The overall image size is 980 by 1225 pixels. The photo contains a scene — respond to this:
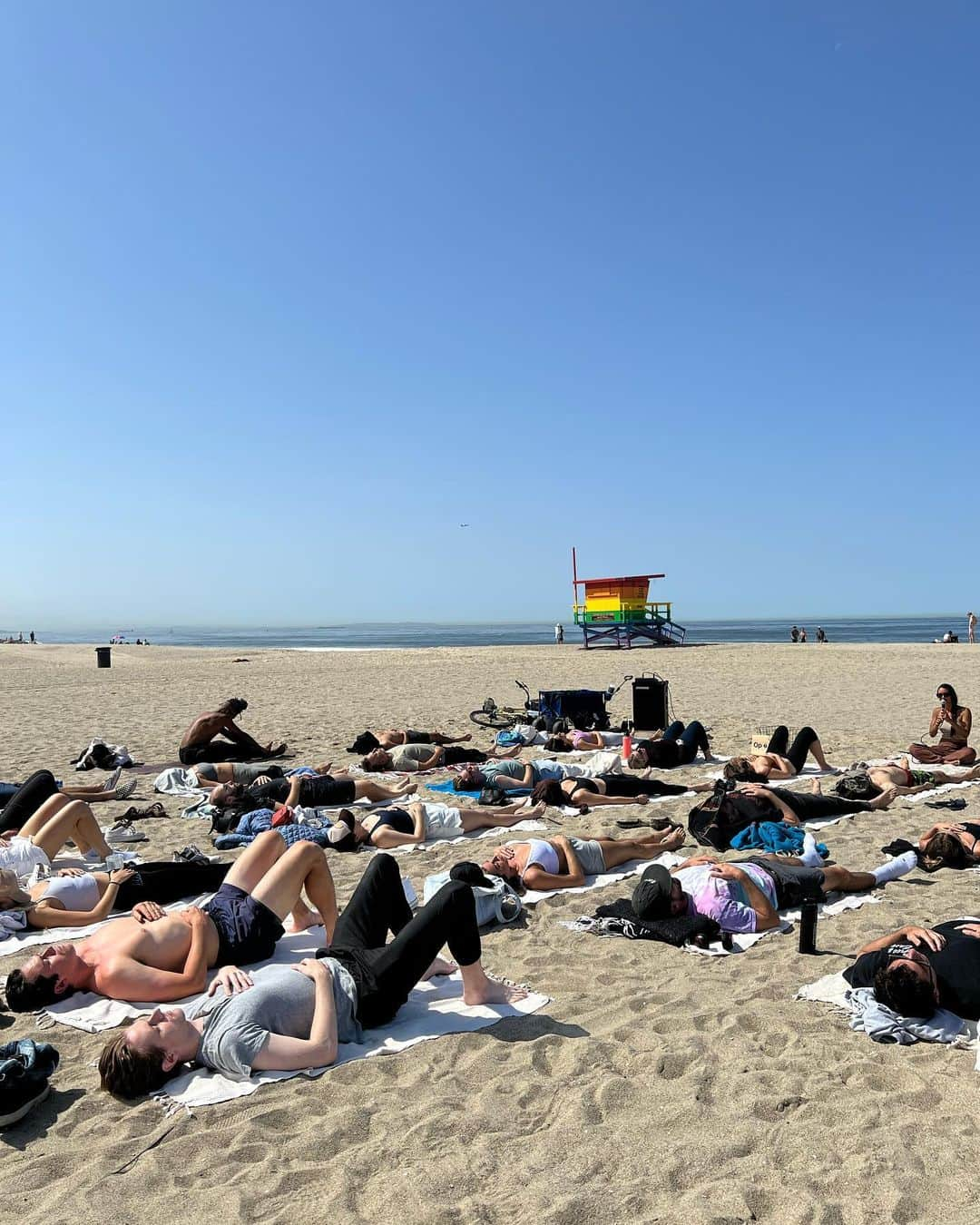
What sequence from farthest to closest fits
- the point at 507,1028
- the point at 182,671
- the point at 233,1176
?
1. the point at 182,671
2. the point at 507,1028
3. the point at 233,1176

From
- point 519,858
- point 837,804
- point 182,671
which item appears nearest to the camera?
point 519,858

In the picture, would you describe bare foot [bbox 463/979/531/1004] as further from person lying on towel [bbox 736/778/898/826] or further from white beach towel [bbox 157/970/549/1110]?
person lying on towel [bbox 736/778/898/826]

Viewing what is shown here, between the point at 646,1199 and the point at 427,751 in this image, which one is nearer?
the point at 646,1199

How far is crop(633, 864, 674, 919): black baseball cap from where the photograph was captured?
5.16 m

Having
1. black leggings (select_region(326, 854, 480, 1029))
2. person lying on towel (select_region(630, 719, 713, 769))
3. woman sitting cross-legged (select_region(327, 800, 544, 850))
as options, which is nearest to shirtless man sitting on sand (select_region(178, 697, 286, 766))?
woman sitting cross-legged (select_region(327, 800, 544, 850))

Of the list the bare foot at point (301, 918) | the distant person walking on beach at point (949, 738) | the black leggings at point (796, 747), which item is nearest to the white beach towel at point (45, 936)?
the bare foot at point (301, 918)

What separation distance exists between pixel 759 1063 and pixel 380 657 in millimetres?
33131

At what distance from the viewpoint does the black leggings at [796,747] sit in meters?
9.69

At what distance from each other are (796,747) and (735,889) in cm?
489

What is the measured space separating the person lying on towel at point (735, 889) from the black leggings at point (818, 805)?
175cm

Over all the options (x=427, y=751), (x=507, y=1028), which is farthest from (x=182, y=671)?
(x=507, y=1028)

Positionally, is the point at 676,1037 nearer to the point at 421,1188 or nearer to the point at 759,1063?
the point at 759,1063

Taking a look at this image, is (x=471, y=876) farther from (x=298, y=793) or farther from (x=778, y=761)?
(x=778, y=761)

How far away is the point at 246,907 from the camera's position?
182 inches
